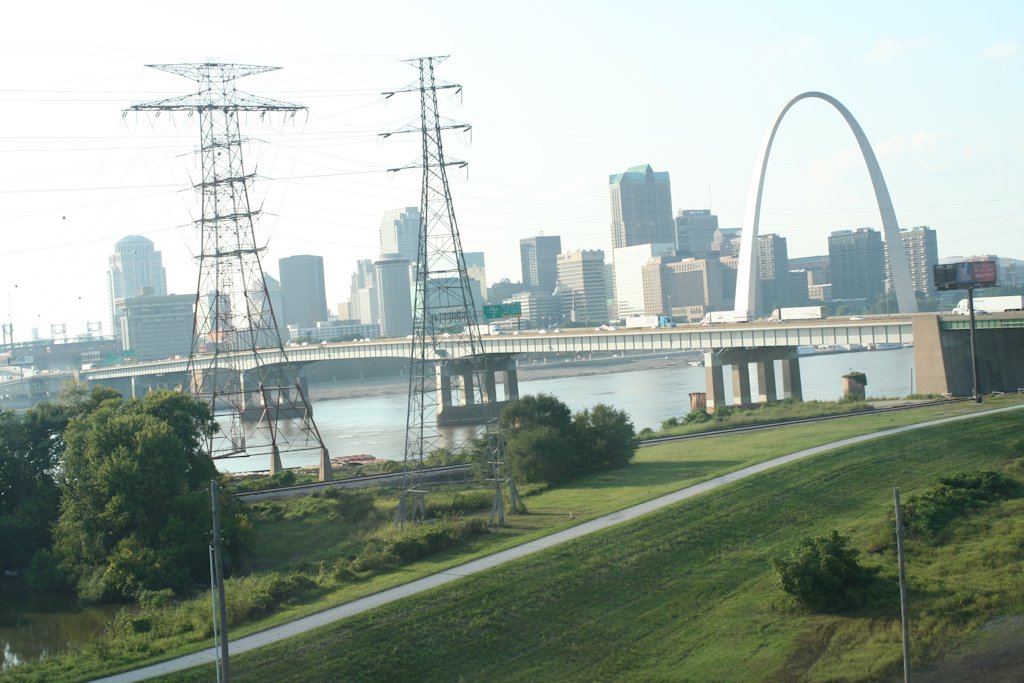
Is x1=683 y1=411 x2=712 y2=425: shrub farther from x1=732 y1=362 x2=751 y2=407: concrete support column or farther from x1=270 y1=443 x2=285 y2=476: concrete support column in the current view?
x1=270 y1=443 x2=285 y2=476: concrete support column

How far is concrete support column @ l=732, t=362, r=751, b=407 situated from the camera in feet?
278

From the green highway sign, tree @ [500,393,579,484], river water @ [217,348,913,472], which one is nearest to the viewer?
tree @ [500,393,579,484]

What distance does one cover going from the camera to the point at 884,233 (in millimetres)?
103250

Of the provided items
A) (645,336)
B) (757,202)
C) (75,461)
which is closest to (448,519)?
(75,461)

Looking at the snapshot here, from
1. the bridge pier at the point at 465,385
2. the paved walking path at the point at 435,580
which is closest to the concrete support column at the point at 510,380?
the bridge pier at the point at 465,385

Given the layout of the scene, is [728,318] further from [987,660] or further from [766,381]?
[987,660]

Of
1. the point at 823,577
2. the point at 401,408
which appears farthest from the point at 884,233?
the point at 823,577

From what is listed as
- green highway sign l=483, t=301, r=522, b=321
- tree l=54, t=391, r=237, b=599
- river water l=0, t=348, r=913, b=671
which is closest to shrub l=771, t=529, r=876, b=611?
tree l=54, t=391, r=237, b=599

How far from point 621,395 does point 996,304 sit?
40.2 meters

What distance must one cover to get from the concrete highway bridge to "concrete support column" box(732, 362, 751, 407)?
0.08 feet

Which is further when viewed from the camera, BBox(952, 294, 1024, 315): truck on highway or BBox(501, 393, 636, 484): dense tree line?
BBox(952, 294, 1024, 315): truck on highway

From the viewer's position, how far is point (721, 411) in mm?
70625

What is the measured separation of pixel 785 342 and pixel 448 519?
51.0m

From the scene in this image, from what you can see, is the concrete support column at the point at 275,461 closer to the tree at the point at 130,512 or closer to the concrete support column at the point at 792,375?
the tree at the point at 130,512
